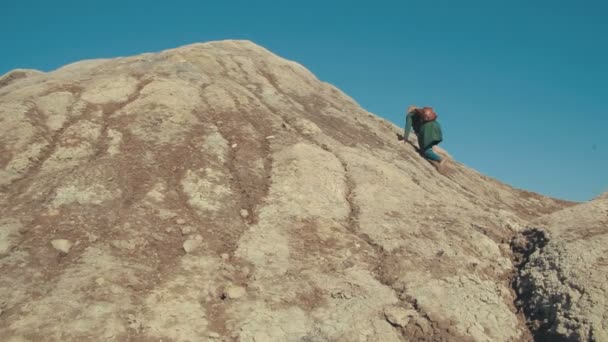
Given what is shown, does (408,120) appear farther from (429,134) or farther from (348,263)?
(348,263)

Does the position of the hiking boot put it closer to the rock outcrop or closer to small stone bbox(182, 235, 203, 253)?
the rock outcrop

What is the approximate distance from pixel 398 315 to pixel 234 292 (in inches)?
151

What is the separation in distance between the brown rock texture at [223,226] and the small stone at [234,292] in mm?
43

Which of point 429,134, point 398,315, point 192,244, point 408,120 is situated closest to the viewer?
point 398,315

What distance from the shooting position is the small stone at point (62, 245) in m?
11.7

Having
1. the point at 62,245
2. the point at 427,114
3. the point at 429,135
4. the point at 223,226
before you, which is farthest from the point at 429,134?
the point at 62,245

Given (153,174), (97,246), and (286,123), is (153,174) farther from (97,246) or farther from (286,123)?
(286,123)

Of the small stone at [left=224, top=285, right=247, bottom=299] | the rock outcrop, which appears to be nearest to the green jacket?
the rock outcrop

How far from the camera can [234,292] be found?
1127cm

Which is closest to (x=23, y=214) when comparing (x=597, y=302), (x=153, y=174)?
(x=153, y=174)

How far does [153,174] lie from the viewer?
14820 mm

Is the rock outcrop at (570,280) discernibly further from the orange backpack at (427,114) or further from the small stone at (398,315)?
the orange backpack at (427,114)

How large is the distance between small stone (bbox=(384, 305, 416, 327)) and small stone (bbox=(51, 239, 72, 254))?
7825mm

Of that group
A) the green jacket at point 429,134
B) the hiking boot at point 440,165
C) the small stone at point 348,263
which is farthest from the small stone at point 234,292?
the green jacket at point 429,134
